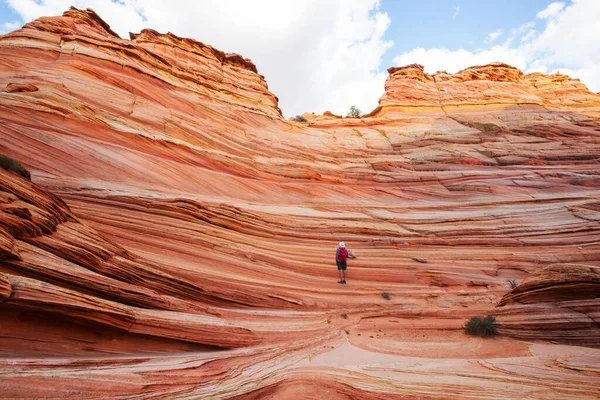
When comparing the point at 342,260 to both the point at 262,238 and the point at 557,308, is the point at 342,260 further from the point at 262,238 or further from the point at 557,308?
the point at 557,308

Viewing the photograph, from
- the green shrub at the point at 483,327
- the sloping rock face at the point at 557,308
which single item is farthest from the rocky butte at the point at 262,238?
the green shrub at the point at 483,327

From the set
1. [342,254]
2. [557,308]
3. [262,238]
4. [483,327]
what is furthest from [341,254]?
[557,308]

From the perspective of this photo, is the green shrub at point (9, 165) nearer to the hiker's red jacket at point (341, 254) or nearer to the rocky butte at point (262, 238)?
the rocky butte at point (262, 238)

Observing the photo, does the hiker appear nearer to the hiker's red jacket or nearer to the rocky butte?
the hiker's red jacket

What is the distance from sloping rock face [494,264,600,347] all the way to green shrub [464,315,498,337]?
0.27 meters

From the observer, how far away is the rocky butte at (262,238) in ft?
21.6

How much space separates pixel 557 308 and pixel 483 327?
2.07 meters

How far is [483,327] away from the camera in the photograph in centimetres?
1032

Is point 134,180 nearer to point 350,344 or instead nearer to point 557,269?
point 350,344

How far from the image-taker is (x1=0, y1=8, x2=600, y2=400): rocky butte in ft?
21.6

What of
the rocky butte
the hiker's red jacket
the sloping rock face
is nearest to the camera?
the rocky butte

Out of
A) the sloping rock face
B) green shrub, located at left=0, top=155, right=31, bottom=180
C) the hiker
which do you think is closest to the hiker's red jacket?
the hiker

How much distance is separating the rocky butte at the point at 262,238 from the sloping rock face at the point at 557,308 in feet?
0.18

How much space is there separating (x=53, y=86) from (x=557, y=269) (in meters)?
21.4
